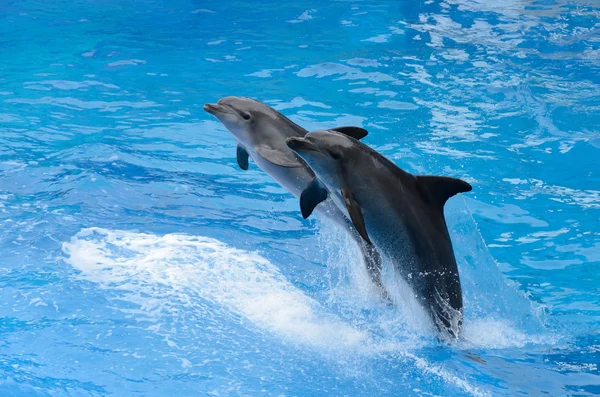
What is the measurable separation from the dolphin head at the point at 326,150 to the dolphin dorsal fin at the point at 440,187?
52cm

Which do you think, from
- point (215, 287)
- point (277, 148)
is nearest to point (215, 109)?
point (277, 148)

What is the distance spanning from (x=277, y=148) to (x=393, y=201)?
1239 millimetres

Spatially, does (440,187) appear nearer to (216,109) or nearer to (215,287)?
(216,109)

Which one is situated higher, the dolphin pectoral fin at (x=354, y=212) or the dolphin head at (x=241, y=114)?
the dolphin head at (x=241, y=114)

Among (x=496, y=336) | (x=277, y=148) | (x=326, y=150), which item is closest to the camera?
(x=326, y=150)

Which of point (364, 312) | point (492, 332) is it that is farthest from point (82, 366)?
point (492, 332)

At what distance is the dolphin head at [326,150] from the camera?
17.0 ft

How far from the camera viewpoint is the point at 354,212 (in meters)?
5.09

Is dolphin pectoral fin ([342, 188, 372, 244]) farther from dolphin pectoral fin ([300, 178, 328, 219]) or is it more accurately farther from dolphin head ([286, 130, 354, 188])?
dolphin pectoral fin ([300, 178, 328, 219])

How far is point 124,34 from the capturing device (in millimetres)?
14156

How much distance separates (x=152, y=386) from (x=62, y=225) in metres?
2.77

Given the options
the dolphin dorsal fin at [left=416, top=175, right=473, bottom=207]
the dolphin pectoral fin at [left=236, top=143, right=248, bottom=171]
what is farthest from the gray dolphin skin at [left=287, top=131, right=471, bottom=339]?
the dolphin pectoral fin at [left=236, top=143, right=248, bottom=171]

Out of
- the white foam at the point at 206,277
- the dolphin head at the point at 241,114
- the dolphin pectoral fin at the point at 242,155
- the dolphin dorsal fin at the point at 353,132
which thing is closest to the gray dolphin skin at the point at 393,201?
the dolphin dorsal fin at the point at 353,132

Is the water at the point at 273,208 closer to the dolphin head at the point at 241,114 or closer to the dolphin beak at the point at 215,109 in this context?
the dolphin head at the point at 241,114
